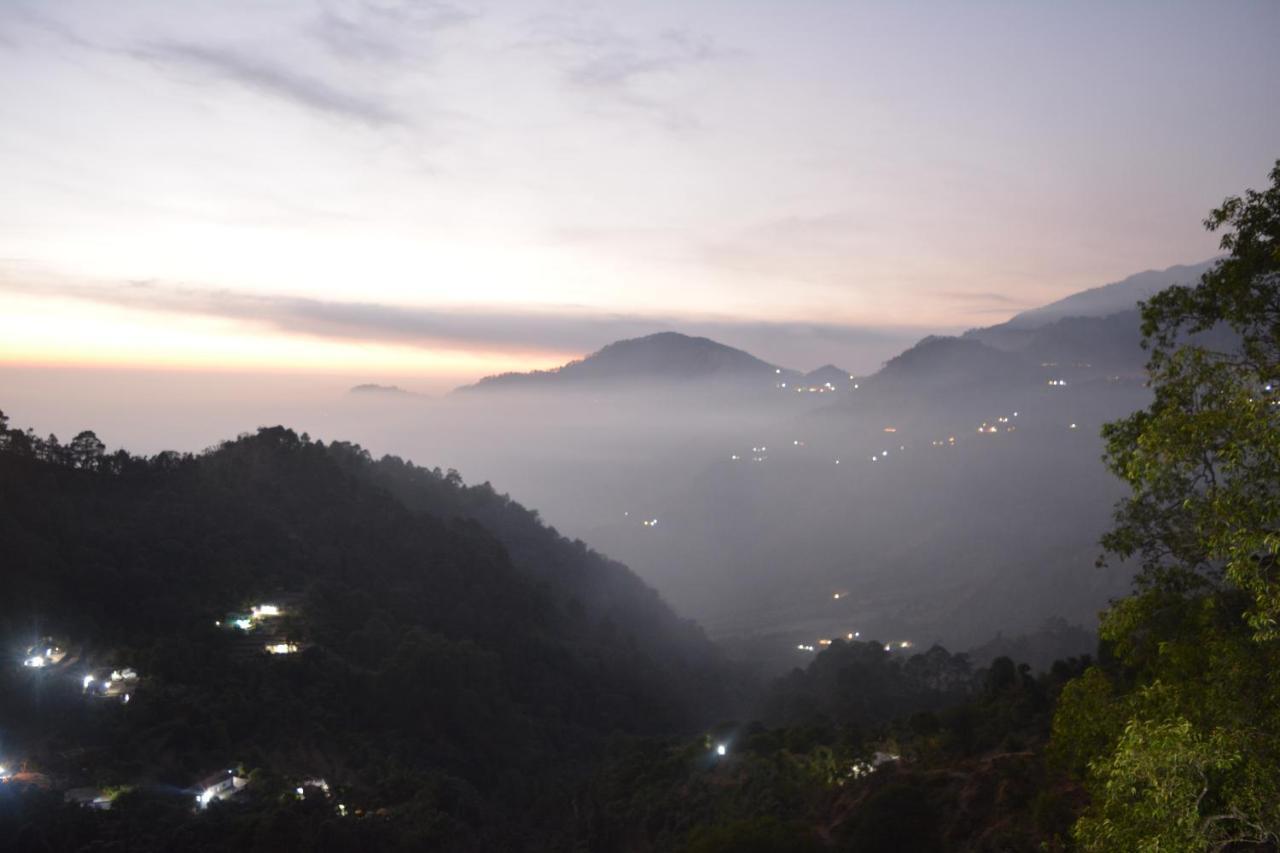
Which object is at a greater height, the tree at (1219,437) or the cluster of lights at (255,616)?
the tree at (1219,437)

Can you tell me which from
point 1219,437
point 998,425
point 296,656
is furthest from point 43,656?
point 998,425

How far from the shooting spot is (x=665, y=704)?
60.2 meters

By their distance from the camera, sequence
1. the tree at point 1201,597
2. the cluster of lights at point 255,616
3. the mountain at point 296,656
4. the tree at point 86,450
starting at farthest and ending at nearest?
the tree at point 86,450 < the cluster of lights at point 255,616 < the mountain at point 296,656 < the tree at point 1201,597

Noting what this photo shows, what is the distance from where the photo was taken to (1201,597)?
7320 millimetres

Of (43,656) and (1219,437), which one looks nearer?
(1219,437)

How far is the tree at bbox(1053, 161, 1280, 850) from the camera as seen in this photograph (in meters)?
5.35

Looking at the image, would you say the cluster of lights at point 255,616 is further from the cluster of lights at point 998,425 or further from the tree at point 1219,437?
the cluster of lights at point 998,425

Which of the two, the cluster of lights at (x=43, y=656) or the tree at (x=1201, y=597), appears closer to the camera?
the tree at (x=1201, y=597)

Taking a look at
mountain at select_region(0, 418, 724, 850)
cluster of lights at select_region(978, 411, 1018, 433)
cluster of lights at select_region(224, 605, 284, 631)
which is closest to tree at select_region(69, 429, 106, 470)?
mountain at select_region(0, 418, 724, 850)

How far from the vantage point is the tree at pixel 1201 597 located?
5352 millimetres

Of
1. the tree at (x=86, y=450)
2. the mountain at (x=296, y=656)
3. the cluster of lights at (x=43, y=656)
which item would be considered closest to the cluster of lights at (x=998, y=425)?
the mountain at (x=296, y=656)

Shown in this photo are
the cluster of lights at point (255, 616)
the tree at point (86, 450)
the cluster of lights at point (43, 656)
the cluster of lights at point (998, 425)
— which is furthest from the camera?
the cluster of lights at point (998, 425)

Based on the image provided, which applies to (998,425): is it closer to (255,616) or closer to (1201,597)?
(255,616)

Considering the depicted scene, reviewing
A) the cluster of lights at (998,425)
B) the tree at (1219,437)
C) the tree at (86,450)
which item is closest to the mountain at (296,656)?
the tree at (86,450)
